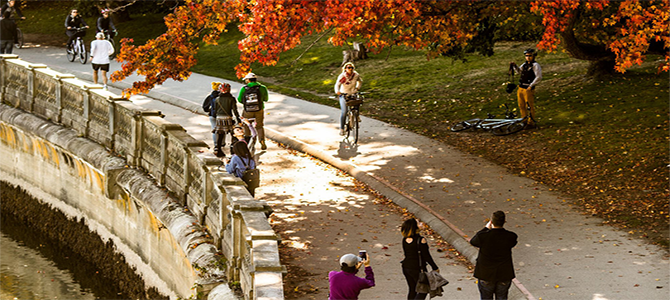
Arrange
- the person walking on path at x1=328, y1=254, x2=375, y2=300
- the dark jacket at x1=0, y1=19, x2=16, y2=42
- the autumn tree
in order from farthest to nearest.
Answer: the dark jacket at x1=0, y1=19, x2=16, y2=42
the autumn tree
the person walking on path at x1=328, y1=254, x2=375, y2=300

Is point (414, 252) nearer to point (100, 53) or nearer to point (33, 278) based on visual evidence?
point (33, 278)

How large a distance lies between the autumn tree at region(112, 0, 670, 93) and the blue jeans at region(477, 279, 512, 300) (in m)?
5.44

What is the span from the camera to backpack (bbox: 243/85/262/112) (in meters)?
15.8

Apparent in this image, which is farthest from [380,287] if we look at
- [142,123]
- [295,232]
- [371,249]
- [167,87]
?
[167,87]

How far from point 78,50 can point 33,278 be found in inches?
499

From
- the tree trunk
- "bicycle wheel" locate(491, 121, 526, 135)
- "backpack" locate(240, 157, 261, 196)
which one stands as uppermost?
the tree trunk

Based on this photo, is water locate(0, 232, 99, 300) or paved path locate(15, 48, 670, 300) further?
water locate(0, 232, 99, 300)

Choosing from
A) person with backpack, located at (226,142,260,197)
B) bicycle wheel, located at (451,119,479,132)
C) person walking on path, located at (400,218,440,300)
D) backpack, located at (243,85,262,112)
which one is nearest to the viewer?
person walking on path, located at (400,218,440,300)

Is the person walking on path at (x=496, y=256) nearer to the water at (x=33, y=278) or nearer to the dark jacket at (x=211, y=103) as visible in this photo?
the dark jacket at (x=211, y=103)

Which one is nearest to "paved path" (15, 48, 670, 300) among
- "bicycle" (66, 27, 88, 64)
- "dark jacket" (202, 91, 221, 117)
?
"dark jacket" (202, 91, 221, 117)

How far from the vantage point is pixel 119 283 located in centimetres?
1490

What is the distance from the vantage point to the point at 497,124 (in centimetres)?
1819

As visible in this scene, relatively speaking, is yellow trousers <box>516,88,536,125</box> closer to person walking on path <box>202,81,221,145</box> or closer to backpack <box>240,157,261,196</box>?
person walking on path <box>202,81,221,145</box>

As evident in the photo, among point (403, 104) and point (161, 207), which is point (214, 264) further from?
point (403, 104)
